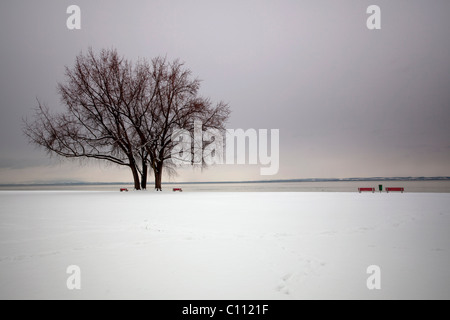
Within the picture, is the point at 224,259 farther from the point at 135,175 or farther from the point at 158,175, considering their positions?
the point at 135,175

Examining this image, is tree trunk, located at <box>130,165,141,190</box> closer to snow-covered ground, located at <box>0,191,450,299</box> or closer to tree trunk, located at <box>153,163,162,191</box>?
tree trunk, located at <box>153,163,162,191</box>

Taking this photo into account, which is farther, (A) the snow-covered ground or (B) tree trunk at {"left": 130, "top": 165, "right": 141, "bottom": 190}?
(B) tree trunk at {"left": 130, "top": 165, "right": 141, "bottom": 190}

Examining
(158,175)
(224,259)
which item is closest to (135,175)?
(158,175)

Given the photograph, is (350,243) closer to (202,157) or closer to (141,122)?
(202,157)

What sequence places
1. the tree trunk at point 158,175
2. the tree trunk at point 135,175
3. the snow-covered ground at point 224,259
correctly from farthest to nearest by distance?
the tree trunk at point 135,175 → the tree trunk at point 158,175 → the snow-covered ground at point 224,259

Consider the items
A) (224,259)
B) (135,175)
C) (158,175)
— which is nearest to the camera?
(224,259)

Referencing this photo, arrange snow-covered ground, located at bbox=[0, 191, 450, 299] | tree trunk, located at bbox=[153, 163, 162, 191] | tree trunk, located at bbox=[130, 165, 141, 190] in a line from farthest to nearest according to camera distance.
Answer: tree trunk, located at bbox=[130, 165, 141, 190], tree trunk, located at bbox=[153, 163, 162, 191], snow-covered ground, located at bbox=[0, 191, 450, 299]

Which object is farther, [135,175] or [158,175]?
[135,175]

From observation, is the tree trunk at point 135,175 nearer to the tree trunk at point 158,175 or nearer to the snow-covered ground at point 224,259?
the tree trunk at point 158,175

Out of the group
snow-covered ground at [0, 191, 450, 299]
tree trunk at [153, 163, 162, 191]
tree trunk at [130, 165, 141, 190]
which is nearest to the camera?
snow-covered ground at [0, 191, 450, 299]

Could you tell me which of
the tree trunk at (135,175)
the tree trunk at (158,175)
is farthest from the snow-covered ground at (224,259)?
the tree trunk at (135,175)

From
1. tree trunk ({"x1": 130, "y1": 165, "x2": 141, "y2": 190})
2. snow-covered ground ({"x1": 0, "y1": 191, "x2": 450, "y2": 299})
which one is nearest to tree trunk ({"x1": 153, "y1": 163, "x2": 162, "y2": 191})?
tree trunk ({"x1": 130, "y1": 165, "x2": 141, "y2": 190})

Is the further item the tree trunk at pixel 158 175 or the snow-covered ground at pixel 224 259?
the tree trunk at pixel 158 175
